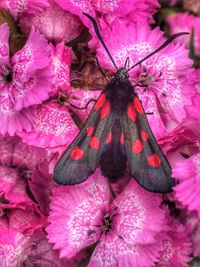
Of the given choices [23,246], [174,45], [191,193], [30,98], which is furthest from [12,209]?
[174,45]

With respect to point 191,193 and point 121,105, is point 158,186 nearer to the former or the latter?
point 191,193

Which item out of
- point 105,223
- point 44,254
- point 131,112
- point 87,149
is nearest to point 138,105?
point 131,112

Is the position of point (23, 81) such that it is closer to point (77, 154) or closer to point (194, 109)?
point (77, 154)

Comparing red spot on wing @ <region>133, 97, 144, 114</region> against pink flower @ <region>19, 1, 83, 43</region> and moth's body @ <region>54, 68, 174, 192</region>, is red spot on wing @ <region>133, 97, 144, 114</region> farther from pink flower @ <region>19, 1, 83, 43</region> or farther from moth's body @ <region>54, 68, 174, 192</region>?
pink flower @ <region>19, 1, 83, 43</region>

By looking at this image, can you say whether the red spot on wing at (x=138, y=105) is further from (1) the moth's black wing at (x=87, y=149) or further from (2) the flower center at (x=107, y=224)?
(2) the flower center at (x=107, y=224)

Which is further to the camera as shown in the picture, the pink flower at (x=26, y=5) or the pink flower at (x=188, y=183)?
the pink flower at (x=26, y=5)

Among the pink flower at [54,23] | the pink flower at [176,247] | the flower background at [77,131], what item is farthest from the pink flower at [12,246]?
the pink flower at [54,23]
